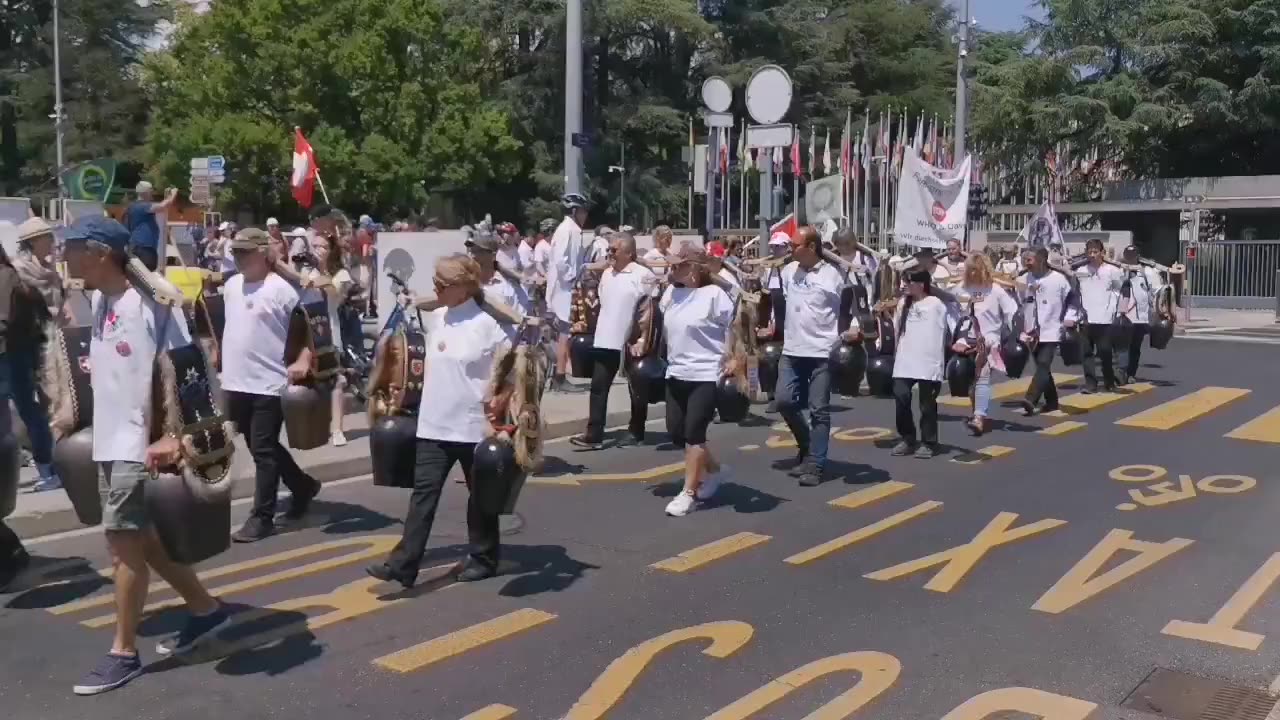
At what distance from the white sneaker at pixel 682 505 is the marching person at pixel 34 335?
419 cm

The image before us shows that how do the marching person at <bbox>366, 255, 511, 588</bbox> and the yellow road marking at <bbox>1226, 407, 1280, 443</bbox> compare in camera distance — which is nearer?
the marching person at <bbox>366, 255, 511, 588</bbox>

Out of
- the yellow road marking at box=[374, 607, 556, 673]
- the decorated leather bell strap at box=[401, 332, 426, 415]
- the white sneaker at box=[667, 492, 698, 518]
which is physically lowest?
the yellow road marking at box=[374, 607, 556, 673]

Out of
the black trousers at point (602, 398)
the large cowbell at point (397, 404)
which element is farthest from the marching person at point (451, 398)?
the black trousers at point (602, 398)

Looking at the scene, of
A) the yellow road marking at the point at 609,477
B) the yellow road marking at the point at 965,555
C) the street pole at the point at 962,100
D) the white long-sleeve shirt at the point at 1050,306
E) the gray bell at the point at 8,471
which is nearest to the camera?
the gray bell at the point at 8,471

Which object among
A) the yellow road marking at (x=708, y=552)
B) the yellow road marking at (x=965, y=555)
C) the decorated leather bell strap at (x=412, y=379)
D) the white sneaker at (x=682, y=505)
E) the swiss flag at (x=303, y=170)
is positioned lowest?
the yellow road marking at (x=965, y=555)

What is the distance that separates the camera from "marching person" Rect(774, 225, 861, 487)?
9.44 metres

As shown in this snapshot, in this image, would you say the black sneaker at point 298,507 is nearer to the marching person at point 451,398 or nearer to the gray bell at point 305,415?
the gray bell at point 305,415

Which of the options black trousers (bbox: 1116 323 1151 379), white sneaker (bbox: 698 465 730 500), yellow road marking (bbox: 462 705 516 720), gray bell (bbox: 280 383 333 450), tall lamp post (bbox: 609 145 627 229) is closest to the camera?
yellow road marking (bbox: 462 705 516 720)

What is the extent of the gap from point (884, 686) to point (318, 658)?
2.46m

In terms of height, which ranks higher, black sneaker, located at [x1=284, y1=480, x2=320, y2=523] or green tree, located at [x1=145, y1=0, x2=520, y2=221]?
green tree, located at [x1=145, y1=0, x2=520, y2=221]

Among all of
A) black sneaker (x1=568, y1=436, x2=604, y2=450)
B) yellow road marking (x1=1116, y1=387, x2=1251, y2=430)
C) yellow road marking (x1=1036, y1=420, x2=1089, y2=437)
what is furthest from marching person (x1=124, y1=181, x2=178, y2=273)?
yellow road marking (x1=1116, y1=387, x2=1251, y2=430)

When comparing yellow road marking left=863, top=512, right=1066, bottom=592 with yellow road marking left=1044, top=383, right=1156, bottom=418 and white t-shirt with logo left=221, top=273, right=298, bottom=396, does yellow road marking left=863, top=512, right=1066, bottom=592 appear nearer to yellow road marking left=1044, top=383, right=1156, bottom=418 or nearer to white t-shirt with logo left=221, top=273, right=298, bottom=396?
white t-shirt with logo left=221, top=273, right=298, bottom=396

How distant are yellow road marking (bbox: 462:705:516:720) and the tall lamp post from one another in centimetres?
3626

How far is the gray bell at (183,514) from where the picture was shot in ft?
16.5
